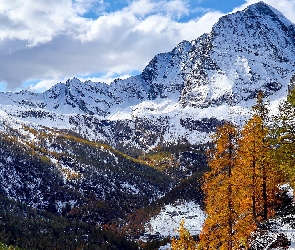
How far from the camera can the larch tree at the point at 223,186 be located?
33719 mm

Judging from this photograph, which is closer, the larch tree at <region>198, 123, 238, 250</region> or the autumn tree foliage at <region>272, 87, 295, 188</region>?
the autumn tree foliage at <region>272, 87, 295, 188</region>

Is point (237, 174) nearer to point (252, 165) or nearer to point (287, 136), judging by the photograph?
point (252, 165)

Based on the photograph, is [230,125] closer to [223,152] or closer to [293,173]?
[223,152]

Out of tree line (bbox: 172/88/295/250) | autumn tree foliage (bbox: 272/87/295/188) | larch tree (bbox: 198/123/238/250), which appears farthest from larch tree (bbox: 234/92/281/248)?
autumn tree foliage (bbox: 272/87/295/188)

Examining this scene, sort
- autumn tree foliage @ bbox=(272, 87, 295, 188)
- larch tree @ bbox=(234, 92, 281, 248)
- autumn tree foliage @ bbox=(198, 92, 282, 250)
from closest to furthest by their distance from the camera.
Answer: autumn tree foliage @ bbox=(272, 87, 295, 188) < larch tree @ bbox=(234, 92, 281, 248) < autumn tree foliage @ bbox=(198, 92, 282, 250)

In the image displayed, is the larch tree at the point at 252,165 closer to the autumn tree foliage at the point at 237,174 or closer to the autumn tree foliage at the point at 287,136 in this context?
the autumn tree foliage at the point at 237,174

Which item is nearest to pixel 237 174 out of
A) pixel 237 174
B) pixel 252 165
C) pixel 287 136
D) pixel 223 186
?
pixel 237 174

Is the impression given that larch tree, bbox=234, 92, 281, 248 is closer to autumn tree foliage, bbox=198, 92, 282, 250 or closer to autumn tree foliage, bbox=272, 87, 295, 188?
autumn tree foliage, bbox=198, 92, 282, 250

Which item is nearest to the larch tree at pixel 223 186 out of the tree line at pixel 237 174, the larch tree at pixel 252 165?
the tree line at pixel 237 174

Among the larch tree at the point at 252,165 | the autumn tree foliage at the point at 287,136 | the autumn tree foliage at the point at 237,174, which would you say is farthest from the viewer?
the autumn tree foliage at the point at 237,174

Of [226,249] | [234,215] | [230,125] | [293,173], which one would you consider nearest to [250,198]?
[234,215]

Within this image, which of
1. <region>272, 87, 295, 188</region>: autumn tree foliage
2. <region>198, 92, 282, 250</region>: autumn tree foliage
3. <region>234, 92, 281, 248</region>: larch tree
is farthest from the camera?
<region>198, 92, 282, 250</region>: autumn tree foliage

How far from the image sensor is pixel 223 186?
33.7 meters

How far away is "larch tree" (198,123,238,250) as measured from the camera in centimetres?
3372
